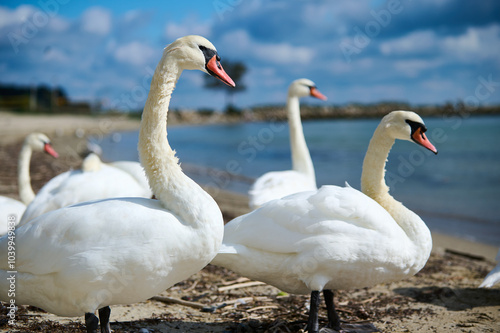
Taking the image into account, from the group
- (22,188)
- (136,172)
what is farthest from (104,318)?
(22,188)

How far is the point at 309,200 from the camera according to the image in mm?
3613

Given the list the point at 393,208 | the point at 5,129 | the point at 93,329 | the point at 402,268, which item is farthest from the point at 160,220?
the point at 5,129

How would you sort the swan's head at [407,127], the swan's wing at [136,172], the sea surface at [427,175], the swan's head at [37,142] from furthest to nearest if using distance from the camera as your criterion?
the sea surface at [427,175] < the swan's head at [37,142] < the swan's wing at [136,172] < the swan's head at [407,127]

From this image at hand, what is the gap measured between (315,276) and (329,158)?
17572mm

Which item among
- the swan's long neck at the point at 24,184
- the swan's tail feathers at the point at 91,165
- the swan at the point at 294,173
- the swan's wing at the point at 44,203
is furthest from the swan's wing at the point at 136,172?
the swan at the point at 294,173

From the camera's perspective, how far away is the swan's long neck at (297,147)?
6.85m

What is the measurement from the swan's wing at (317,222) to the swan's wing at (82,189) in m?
2.53

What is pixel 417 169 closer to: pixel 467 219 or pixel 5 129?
pixel 467 219

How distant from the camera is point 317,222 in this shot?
3.46m

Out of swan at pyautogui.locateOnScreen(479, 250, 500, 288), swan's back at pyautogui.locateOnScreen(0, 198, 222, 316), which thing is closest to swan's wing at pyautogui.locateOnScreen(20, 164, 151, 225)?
swan's back at pyautogui.locateOnScreen(0, 198, 222, 316)

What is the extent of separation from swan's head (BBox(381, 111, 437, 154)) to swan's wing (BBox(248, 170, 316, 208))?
1.74 metres

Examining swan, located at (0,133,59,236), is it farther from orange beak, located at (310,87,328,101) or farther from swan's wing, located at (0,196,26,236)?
orange beak, located at (310,87,328,101)

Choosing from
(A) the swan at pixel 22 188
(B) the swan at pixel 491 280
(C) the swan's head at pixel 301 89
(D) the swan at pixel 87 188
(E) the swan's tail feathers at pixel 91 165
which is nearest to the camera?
(B) the swan at pixel 491 280

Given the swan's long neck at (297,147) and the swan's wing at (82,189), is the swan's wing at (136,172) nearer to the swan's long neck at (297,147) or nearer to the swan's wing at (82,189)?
the swan's wing at (82,189)
